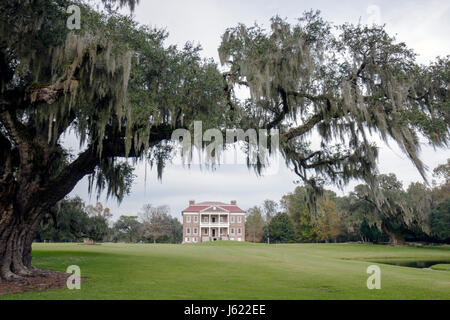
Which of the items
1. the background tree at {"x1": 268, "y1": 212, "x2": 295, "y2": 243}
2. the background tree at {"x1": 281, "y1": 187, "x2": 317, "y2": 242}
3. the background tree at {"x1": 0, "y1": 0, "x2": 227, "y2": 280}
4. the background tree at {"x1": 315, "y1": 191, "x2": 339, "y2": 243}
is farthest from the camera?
the background tree at {"x1": 268, "y1": 212, "x2": 295, "y2": 243}

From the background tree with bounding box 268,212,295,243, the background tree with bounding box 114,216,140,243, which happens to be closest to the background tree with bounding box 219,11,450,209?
the background tree with bounding box 268,212,295,243

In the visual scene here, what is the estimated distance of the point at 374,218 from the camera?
119ft

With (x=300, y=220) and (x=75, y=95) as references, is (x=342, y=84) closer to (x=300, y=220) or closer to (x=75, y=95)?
(x=75, y=95)

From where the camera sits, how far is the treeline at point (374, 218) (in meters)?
34.7

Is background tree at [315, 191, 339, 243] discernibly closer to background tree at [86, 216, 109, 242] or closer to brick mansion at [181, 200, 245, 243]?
brick mansion at [181, 200, 245, 243]

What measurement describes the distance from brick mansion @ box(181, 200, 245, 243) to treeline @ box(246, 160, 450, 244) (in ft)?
11.8

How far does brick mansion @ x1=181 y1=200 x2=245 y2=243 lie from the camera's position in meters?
69.0

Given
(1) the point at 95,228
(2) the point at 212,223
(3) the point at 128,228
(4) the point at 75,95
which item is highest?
(4) the point at 75,95

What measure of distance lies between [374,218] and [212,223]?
128 ft

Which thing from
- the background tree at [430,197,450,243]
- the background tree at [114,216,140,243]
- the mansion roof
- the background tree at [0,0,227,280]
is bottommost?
the background tree at [114,216,140,243]

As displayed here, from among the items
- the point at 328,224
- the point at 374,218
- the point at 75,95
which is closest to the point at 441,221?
the point at 374,218
